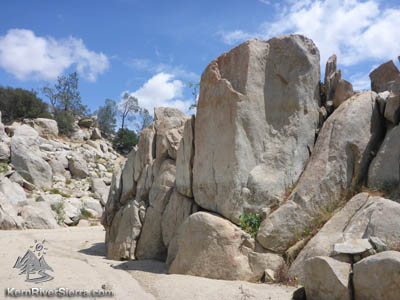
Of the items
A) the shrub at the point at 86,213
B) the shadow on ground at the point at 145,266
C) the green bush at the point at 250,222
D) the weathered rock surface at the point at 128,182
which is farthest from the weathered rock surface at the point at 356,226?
the shrub at the point at 86,213

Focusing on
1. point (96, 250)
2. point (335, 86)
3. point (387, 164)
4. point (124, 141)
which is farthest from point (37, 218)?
point (124, 141)

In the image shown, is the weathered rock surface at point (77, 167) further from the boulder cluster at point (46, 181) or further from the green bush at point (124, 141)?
the green bush at point (124, 141)

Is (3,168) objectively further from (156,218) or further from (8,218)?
(156,218)

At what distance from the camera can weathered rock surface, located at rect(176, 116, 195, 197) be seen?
386 inches

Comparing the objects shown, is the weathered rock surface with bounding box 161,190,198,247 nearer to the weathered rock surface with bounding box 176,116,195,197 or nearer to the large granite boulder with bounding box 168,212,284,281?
the weathered rock surface with bounding box 176,116,195,197

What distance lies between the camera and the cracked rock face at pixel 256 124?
27.9ft

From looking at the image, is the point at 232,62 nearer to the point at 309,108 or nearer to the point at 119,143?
the point at 309,108

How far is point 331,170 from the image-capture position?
25.8 feet

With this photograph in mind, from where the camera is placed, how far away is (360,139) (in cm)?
806

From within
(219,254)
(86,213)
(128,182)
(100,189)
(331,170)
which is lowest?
(86,213)

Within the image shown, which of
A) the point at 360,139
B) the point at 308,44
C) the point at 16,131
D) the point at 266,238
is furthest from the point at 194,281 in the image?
the point at 16,131

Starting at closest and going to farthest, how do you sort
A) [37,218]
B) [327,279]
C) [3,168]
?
1. [327,279]
2. [37,218]
3. [3,168]

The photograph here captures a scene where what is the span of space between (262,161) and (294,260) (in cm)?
260

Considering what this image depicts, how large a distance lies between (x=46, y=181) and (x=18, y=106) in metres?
18.1
